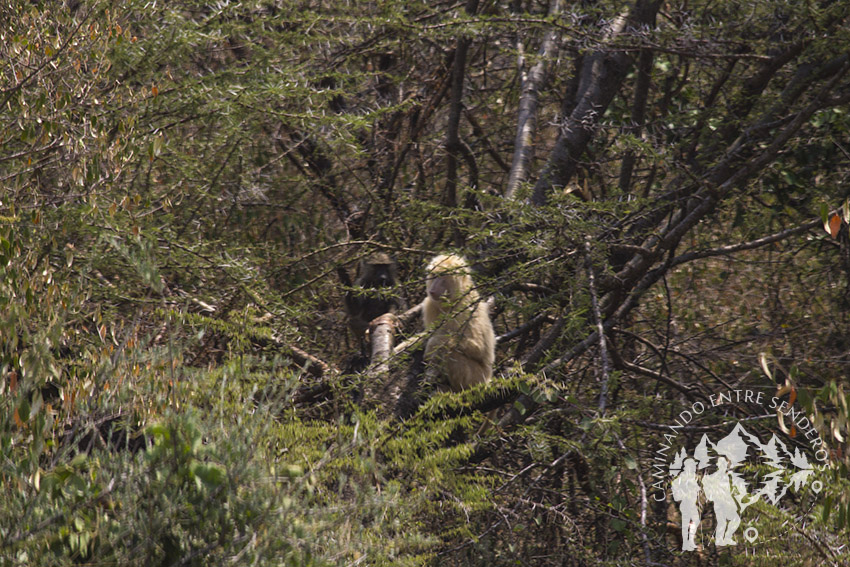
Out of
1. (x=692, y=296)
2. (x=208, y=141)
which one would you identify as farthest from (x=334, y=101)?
(x=692, y=296)

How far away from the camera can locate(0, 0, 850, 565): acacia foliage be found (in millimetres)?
2504

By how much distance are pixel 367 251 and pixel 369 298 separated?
1.30 feet

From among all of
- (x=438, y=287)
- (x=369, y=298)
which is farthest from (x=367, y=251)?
(x=438, y=287)

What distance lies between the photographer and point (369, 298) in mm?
5598

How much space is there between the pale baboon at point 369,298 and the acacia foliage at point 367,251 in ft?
0.65

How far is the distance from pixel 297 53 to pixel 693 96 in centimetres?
323

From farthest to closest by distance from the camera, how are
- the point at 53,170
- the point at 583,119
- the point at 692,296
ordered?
the point at 692,296 < the point at 583,119 < the point at 53,170

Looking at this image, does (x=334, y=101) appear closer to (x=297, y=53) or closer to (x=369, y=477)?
(x=297, y=53)

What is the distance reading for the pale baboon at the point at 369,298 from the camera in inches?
219

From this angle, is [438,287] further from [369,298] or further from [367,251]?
[367,251]

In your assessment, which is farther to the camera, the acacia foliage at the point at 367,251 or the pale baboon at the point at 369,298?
the pale baboon at the point at 369,298

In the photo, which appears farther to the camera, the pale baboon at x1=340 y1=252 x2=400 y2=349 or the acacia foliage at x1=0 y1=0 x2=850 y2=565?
the pale baboon at x1=340 y1=252 x2=400 y2=349

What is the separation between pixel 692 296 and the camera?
6.51 meters

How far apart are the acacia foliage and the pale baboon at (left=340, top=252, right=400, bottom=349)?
0.65ft
